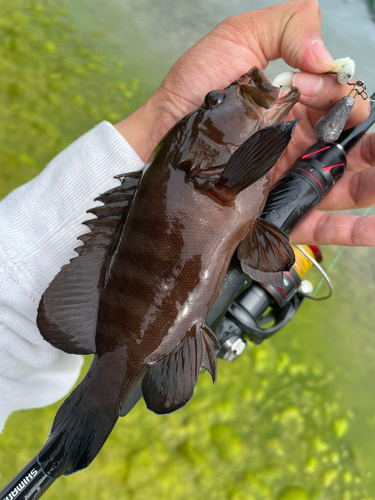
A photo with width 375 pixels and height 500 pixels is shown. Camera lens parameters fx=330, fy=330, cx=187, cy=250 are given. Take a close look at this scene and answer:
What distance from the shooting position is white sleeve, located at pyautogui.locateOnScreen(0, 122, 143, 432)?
91 centimetres

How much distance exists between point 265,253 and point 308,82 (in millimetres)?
538

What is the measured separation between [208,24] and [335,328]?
1984 mm

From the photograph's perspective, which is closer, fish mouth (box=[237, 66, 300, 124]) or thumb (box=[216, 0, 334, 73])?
fish mouth (box=[237, 66, 300, 124])

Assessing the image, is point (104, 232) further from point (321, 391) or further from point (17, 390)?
point (321, 391)

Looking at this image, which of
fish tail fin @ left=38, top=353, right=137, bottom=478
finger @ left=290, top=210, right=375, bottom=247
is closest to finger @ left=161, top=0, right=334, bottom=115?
finger @ left=290, top=210, right=375, bottom=247

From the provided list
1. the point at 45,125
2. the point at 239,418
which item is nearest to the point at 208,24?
the point at 45,125

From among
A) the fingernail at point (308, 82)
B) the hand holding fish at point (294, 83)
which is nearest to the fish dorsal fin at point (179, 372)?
the hand holding fish at point (294, 83)

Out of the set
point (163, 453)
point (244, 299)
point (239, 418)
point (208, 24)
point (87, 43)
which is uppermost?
point (87, 43)

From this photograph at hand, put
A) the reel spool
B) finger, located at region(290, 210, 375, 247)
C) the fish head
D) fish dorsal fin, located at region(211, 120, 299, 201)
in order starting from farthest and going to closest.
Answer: the reel spool → finger, located at region(290, 210, 375, 247) → the fish head → fish dorsal fin, located at region(211, 120, 299, 201)

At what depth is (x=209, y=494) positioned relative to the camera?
1.13m

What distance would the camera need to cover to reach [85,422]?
63 cm

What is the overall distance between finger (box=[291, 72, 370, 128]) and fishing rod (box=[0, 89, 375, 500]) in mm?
35

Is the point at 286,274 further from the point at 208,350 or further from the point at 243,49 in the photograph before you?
the point at 243,49

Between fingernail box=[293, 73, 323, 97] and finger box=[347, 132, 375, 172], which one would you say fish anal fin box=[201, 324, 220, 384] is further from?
finger box=[347, 132, 375, 172]
